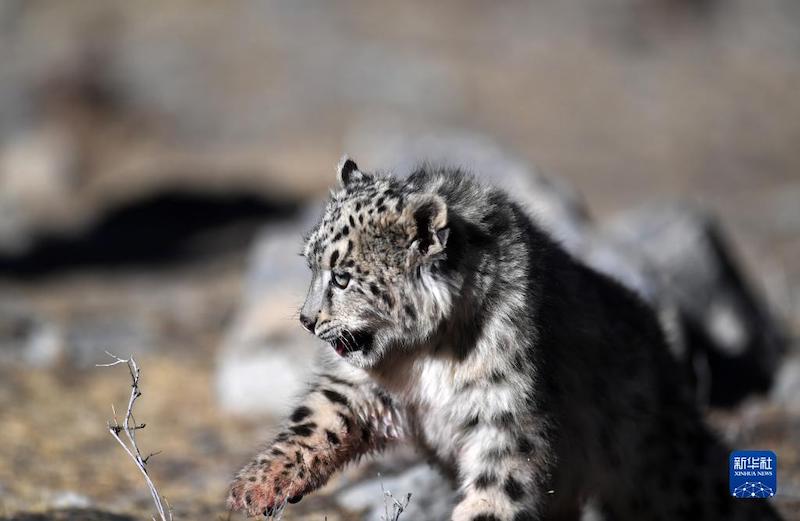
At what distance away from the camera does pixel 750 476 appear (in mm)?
5445

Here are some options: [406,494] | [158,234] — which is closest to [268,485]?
[406,494]

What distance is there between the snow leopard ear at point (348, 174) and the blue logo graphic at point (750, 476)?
8.73ft

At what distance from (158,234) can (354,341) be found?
12.5m

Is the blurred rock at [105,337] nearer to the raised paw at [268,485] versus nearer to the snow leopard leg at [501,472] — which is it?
the raised paw at [268,485]

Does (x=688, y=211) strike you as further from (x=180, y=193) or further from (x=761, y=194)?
(x=180, y=193)

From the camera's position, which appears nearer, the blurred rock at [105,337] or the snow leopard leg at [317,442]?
the snow leopard leg at [317,442]

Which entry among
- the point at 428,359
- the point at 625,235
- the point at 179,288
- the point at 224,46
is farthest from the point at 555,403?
the point at 224,46

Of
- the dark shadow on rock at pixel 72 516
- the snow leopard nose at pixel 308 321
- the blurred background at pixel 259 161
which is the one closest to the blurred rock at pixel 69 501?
the blurred background at pixel 259 161

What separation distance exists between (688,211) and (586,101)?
12284 mm

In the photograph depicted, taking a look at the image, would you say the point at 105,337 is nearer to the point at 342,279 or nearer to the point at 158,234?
the point at 158,234

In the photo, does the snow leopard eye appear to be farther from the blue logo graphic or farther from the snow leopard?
the blue logo graphic

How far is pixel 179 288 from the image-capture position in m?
13.3

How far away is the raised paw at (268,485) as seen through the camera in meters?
4.38

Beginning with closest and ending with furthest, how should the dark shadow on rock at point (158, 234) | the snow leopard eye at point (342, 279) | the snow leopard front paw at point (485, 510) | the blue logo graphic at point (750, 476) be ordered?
1. the snow leopard front paw at point (485, 510)
2. the snow leopard eye at point (342, 279)
3. the blue logo graphic at point (750, 476)
4. the dark shadow on rock at point (158, 234)
